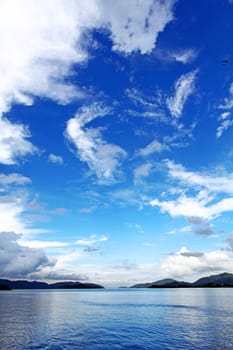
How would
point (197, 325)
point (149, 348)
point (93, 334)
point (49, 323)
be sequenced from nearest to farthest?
point (149, 348)
point (93, 334)
point (197, 325)
point (49, 323)

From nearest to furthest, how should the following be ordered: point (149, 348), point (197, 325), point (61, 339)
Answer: point (149, 348)
point (61, 339)
point (197, 325)

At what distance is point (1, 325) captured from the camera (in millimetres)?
75812

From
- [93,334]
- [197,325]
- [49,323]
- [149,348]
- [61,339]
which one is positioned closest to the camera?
[149,348]

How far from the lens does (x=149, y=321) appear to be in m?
80.2

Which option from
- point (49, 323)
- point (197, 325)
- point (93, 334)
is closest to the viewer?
point (93, 334)

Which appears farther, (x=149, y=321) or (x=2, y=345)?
(x=149, y=321)

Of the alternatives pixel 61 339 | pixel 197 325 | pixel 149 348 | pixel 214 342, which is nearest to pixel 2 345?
pixel 61 339

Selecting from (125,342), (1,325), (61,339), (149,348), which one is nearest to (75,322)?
(1,325)

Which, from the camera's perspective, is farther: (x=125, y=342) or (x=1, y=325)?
(x=1, y=325)

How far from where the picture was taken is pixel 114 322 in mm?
79625

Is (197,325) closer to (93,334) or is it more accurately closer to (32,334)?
(93,334)

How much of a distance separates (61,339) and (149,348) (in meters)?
17.9

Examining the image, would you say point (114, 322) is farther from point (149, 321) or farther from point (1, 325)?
point (1, 325)

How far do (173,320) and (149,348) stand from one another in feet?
116
